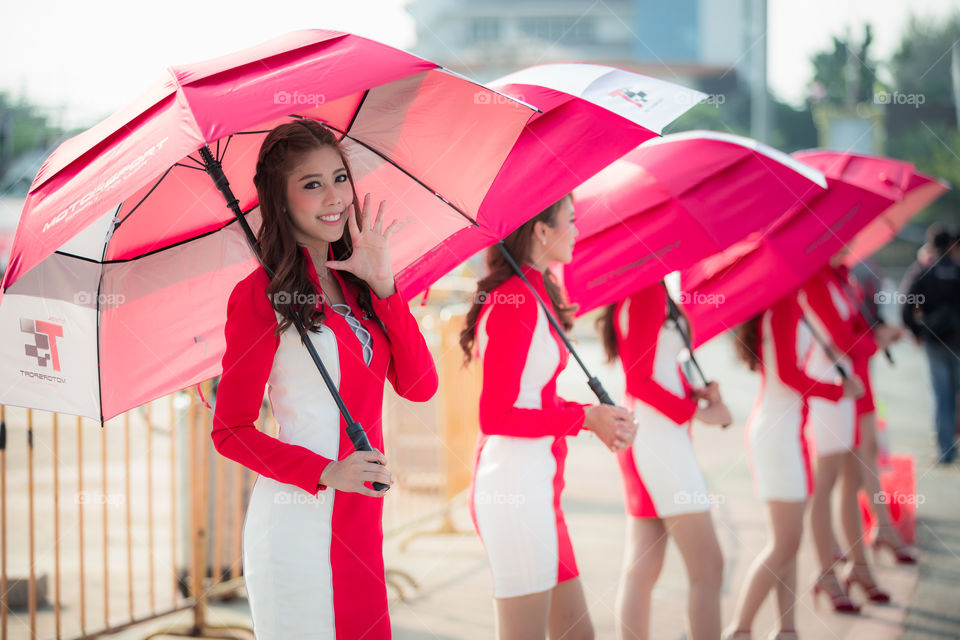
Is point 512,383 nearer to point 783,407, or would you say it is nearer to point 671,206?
point 671,206

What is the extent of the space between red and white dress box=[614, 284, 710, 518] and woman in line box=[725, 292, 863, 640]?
927mm

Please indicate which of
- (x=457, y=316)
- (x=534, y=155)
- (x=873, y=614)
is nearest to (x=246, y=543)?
(x=534, y=155)

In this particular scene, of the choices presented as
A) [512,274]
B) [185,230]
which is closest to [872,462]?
[512,274]

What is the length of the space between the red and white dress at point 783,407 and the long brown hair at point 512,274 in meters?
1.67

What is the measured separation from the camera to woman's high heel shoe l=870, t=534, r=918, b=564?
613 cm

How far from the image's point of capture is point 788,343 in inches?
193

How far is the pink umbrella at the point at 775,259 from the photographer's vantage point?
15.1 ft

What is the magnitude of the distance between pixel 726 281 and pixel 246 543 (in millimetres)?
3096

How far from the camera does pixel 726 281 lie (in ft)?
15.5

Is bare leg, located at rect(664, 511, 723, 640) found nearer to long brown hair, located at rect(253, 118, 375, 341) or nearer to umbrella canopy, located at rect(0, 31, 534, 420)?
umbrella canopy, located at rect(0, 31, 534, 420)

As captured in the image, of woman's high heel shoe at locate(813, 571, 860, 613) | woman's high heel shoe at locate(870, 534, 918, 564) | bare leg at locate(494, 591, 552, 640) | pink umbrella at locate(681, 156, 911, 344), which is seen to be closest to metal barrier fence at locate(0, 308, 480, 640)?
bare leg at locate(494, 591, 552, 640)

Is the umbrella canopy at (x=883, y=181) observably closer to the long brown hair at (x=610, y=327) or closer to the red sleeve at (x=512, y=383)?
the long brown hair at (x=610, y=327)

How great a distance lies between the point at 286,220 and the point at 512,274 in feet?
3.89

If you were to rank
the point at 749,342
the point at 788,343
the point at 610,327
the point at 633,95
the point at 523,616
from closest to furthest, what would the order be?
the point at 523,616 → the point at 633,95 → the point at 610,327 → the point at 788,343 → the point at 749,342
